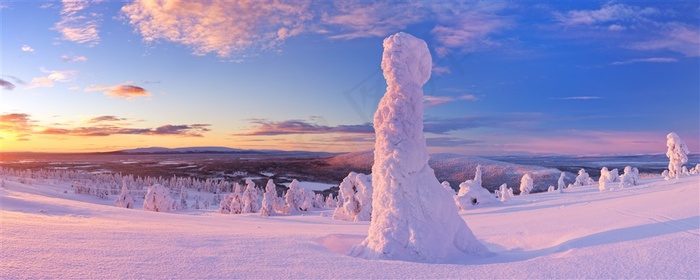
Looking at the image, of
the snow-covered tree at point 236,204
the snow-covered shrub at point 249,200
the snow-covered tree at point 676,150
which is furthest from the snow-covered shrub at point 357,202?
the snow-covered tree at point 676,150

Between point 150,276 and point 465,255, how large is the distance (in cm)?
699

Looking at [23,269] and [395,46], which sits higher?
[395,46]

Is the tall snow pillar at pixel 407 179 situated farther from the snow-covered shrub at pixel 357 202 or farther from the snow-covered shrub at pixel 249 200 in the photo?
the snow-covered shrub at pixel 249 200

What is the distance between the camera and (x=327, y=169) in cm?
14688

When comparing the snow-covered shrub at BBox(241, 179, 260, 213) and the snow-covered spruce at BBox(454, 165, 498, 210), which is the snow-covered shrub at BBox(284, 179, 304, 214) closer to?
the snow-covered shrub at BBox(241, 179, 260, 213)

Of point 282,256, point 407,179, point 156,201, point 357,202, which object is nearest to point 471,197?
point 357,202

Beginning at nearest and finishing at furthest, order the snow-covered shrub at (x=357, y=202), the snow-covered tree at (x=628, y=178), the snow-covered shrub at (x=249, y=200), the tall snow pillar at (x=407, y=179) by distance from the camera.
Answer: the tall snow pillar at (x=407, y=179) → the snow-covered shrub at (x=357, y=202) → the snow-covered tree at (x=628, y=178) → the snow-covered shrub at (x=249, y=200)

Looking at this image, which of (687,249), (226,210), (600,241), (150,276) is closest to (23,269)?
(150,276)

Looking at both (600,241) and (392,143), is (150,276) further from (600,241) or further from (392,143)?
(600,241)

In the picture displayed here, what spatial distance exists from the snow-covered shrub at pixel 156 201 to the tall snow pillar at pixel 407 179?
111 feet

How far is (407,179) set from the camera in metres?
10.7

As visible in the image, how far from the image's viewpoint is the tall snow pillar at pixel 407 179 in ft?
33.4

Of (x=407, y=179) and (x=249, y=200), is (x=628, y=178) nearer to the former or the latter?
(x=249, y=200)

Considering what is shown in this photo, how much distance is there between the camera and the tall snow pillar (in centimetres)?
1017
